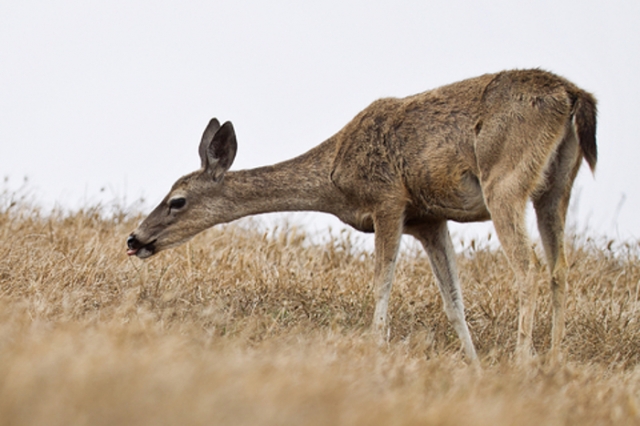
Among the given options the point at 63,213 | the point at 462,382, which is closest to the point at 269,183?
the point at 63,213

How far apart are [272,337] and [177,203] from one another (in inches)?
111

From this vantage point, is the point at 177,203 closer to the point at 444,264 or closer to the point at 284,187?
the point at 284,187

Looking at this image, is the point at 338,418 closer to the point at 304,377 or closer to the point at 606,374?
the point at 304,377

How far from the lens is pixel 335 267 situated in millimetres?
8531

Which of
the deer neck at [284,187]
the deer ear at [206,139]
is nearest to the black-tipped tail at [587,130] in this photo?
the deer neck at [284,187]

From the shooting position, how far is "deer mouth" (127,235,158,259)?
7066mm

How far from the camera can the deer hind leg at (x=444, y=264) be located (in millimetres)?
6613

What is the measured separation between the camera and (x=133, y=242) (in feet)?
23.2

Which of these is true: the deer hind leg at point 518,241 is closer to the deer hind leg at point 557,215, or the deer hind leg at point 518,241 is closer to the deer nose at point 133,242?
the deer hind leg at point 557,215

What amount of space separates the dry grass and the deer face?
0.76 feet

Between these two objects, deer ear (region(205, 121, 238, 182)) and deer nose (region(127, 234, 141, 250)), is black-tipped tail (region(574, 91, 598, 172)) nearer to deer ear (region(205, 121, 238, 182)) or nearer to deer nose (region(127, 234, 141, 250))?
deer ear (region(205, 121, 238, 182))

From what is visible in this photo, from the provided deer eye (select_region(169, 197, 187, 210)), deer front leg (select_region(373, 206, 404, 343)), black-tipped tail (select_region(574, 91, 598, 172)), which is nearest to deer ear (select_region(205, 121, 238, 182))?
deer eye (select_region(169, 197, 187, 210))

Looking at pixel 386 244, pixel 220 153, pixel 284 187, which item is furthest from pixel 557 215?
pixel 220 153

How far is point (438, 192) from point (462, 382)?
2623 millimetres
